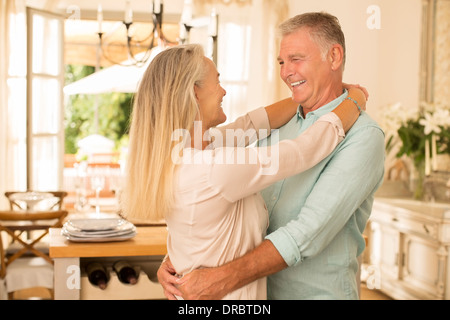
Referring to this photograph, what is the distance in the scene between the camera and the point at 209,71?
4.34ft

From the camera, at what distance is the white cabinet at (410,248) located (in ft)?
11.4

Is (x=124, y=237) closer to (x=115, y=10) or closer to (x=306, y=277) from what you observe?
(x=306, y=277)

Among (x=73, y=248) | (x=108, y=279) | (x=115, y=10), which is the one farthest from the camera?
(x=115, y=10)

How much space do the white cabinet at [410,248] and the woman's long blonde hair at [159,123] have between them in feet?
8.51

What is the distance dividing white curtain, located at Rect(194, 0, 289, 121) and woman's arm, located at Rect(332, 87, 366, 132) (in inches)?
146

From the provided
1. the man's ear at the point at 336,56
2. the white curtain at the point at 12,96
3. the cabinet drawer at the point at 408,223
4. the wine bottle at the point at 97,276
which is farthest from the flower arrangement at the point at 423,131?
the white curtain at the point at 12,96

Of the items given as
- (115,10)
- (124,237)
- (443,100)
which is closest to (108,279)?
(124,237)

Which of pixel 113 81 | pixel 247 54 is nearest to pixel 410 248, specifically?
pixel 247 54

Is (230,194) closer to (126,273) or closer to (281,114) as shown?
(281,114)

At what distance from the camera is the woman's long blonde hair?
1.26 metres

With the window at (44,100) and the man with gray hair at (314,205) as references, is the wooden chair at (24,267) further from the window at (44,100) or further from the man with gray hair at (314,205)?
the man with gray hair at (314,205)

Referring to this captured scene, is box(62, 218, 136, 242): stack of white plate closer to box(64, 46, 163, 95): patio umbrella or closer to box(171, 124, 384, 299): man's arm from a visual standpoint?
box(171, 124, 384, 299): man's arm

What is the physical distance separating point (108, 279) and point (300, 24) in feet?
5.40

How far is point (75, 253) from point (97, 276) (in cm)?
24
